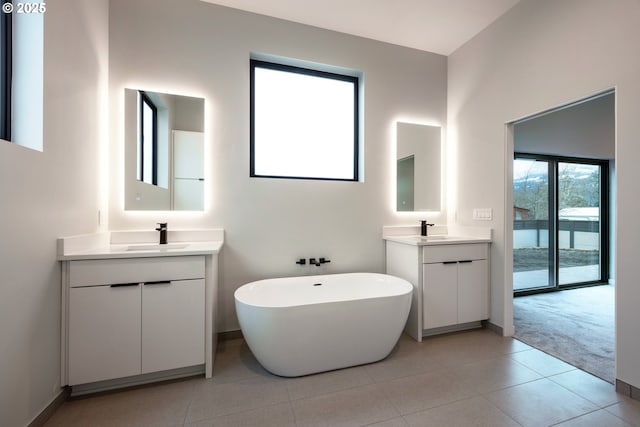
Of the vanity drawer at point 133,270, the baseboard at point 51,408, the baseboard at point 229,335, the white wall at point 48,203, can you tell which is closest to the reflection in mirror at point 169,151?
the white wall at point 48,203

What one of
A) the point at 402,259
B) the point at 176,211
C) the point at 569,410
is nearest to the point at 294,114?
the point at 176,211

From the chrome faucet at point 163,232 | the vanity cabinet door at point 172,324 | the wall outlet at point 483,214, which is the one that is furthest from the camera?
the wall outlet at point 483,214

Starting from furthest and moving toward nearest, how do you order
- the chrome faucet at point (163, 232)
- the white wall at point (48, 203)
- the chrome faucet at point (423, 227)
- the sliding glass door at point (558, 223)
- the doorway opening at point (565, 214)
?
the sliding glass door at point (558, 223), the doorway opening at point (565, 214), the chrome faucet at point (423, 227), the chrome faucet at point (163, 232), the white wall at point (48, 203)

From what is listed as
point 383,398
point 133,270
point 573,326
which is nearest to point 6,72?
point 133,270

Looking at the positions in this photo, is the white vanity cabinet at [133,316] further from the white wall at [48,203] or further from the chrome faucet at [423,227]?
the chrome faucet at [423,227]

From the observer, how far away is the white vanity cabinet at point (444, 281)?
2377 mm

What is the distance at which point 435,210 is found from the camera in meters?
3.10

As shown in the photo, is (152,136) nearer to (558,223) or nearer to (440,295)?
→ (440,295)

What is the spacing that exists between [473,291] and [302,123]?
95.0 inches

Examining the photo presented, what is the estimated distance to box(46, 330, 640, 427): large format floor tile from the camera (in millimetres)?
1448

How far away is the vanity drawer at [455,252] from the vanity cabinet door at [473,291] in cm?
6

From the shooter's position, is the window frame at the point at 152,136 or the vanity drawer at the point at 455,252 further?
the vanity drawer at the point at 455,252

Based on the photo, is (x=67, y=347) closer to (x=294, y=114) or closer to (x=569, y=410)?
(x=294, y=114)

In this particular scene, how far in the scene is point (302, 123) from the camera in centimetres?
283
